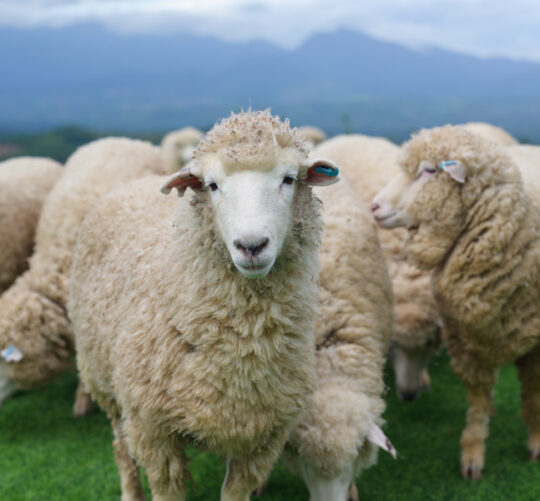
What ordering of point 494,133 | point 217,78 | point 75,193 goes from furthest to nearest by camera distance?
1. point 217,78
2. point 494,133
3. point 75,193

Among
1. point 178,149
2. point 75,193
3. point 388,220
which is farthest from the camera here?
point 178,149

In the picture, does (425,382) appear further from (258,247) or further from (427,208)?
(258,247)

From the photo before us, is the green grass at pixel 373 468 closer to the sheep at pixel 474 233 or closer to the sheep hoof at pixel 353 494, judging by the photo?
the sheep hoof at pixel 353 494

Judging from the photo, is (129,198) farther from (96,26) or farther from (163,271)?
(96,26)

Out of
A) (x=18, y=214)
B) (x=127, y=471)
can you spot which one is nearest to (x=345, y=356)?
(x=127, y=471)

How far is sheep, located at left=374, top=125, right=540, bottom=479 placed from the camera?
261 cm

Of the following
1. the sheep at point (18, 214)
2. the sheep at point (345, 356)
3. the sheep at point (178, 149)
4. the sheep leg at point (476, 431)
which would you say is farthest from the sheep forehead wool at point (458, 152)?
the sheep at point (18, 214)

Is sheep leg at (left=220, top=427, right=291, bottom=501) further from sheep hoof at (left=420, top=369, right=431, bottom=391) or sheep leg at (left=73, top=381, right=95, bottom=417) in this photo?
sheep hoof at (left=420, top=369, right=431, bottom=391)

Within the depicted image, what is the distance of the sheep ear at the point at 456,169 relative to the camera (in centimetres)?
260

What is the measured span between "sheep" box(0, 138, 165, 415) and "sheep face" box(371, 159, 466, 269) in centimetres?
179

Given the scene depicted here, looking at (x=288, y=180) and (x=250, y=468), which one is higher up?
(x=288, y=180)

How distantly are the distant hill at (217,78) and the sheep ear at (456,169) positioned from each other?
20350mm

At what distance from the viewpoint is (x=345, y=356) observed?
2.44m

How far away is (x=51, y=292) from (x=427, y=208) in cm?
231
